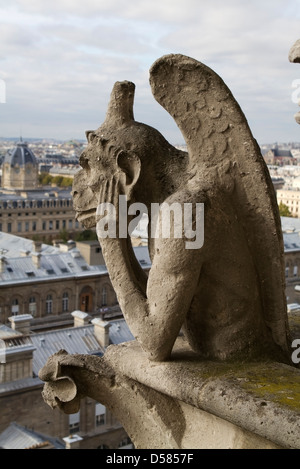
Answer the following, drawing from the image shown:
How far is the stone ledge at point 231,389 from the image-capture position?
2.85 m

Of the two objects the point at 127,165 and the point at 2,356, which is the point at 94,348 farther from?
the point at 127,165

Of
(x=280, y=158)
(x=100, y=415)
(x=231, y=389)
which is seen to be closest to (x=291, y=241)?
(x=100, y=415)

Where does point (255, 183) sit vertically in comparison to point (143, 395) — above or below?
above

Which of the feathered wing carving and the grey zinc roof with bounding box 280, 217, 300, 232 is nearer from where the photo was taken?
the feathered wing carving

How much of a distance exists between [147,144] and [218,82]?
0.49 m

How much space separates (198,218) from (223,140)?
16.3 inches

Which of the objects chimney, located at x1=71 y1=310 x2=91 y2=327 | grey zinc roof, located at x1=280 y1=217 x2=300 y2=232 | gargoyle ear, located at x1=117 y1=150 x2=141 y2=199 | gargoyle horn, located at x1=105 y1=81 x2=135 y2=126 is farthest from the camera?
grey zinc roof, located at x1=280 y1=217 x2=300 y2=232

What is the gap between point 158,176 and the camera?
11.7 feet

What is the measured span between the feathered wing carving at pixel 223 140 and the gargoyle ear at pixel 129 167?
0.91 feet

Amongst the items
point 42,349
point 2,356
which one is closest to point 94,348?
point 42,349

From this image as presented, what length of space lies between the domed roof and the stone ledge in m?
82.1

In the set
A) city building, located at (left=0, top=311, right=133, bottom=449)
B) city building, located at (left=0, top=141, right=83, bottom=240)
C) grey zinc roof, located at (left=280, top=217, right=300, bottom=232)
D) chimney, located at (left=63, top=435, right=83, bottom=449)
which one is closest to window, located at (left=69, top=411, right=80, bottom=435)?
city building, located at (left=0, top=311, right=133, bottom=449)

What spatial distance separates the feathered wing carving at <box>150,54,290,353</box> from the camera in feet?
10.9

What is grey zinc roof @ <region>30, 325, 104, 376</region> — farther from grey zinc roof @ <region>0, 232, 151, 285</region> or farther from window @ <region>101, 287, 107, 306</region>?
window @ <region>101, 287, 107, 306</region>
